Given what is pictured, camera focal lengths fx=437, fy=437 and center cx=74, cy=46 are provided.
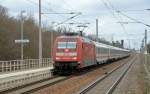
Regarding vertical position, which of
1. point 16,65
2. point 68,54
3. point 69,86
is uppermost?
point 68,54

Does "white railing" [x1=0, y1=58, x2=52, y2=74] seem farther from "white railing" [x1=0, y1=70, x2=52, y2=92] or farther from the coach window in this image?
"white railing" [x1=0, y1=70, x2=52, y2=92]

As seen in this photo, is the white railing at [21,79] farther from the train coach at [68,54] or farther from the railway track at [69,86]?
the railway track at [69,86]

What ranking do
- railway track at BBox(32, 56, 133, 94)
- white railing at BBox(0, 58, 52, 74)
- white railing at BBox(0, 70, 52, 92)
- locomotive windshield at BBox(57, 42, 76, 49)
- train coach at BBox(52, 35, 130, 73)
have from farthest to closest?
1. white railing at BBox(0, 58, 52, 74)
2. locomotive windshield at BBox(57, 42, 76, 49)
3. train coach at BBox(52, 35, 130, 73)
4. white railing at BBox(0, 70, 52, 92)
5. railway track at BBox(32, 56, 133, 94)

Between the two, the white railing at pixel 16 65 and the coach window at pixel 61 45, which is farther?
the white railing at pixel 16 65

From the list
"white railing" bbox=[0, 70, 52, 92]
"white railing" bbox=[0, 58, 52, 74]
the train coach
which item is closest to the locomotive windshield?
the train coach

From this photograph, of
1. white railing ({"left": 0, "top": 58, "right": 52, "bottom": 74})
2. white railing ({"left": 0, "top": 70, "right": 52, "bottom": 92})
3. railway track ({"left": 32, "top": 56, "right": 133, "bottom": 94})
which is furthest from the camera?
white railing ({"left": 0, "top": 58, "right": 52, "bottom": 74})

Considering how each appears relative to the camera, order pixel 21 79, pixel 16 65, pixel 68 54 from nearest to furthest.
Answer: pixel 21 79
pixel 68 54
pixel 16 65

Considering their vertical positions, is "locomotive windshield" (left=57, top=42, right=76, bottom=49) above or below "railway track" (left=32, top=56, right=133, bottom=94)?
above

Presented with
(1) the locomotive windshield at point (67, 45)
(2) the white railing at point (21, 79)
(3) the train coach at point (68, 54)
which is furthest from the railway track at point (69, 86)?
(1) the locomotive windshield at point (67, 45)

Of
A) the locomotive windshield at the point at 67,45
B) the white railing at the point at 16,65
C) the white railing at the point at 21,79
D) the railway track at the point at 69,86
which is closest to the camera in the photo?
the railway track at the point at 69,86

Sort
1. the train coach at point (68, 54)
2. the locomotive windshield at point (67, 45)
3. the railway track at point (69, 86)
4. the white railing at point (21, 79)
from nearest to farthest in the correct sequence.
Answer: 1. the railway track at point (69, 86)
2. the white railing at point (21, 79)
3. the train coach at point (68, 54)
4. the locomotive windshield at point (67, 45)

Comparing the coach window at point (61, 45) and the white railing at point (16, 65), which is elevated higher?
the coach window at point (61, 45)

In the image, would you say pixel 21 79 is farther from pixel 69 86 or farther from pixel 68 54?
pixel 68 54

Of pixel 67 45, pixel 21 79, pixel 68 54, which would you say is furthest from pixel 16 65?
pixel 21 79
